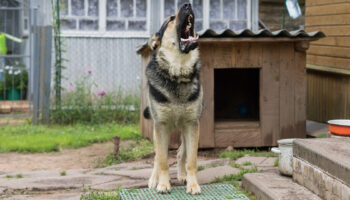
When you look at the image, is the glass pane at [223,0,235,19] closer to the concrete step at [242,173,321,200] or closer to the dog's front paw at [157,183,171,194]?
the concrete step at [242,173,321,200]

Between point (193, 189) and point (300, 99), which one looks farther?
point (300, 99)

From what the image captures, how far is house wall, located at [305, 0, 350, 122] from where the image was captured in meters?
7.11

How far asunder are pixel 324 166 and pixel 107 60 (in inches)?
333

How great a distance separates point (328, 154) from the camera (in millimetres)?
3723

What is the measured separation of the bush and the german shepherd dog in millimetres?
5116

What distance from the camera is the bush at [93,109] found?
30.6 feet

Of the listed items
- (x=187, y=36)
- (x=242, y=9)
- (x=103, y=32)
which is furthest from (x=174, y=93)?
(x=242, y=9)

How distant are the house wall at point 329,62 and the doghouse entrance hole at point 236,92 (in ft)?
3.29

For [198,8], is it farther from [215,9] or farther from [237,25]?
[237,25]

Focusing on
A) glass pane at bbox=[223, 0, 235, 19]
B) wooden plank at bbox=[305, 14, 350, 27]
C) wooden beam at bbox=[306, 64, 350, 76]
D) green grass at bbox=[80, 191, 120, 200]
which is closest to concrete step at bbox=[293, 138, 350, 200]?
green grass at bbox=[80, 191, 120, 200]

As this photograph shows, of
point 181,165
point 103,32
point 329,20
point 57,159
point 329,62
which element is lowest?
point 57,159

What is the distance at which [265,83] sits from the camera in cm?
661

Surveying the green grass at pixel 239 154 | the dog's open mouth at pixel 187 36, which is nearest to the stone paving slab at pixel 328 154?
the dog's open mouth at pixel 187 36

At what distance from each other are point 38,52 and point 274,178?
6470mm
